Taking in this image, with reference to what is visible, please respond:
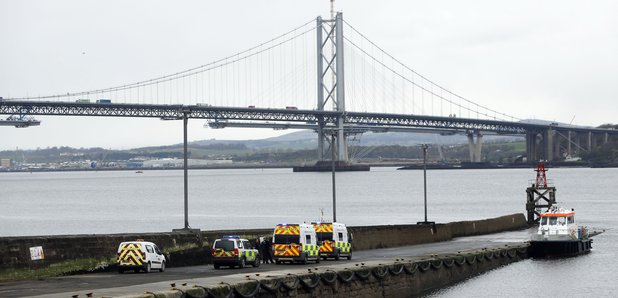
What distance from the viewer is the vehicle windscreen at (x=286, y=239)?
132 ft

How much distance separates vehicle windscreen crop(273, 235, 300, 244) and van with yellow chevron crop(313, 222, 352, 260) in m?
3.25

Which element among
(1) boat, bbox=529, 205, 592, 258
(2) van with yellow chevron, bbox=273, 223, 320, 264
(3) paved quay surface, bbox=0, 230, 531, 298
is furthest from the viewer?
(1) boat, bbox=529, 205, 592, 258

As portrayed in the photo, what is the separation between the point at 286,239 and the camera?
1587 inches

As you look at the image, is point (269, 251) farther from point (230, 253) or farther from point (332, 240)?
point (230, 253)

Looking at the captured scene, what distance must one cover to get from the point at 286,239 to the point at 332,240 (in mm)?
3914

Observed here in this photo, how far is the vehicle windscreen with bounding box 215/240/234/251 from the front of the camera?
37781 mm

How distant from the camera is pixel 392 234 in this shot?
54094 mm

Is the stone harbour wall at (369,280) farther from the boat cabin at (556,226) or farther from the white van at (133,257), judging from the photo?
the white van at (133,257)

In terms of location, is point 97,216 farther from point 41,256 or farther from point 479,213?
point 41,256

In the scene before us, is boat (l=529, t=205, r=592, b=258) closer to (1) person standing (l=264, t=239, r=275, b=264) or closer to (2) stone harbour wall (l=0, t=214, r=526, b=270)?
(2) stone harbour wall (l=0, t=214, r=526, b=270)

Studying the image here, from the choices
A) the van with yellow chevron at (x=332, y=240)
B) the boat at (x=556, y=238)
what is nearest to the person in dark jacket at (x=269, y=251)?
the van with yellow chevron at (x=332, y=240)

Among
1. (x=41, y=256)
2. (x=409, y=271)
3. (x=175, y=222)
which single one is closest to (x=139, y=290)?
(x=41, y=256)

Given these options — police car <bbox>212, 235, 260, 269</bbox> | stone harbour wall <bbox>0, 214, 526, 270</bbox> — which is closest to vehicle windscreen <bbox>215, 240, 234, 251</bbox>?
police car <bbox>212, 235, 260, 269</bbox>

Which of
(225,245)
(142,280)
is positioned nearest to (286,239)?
(225,245)
